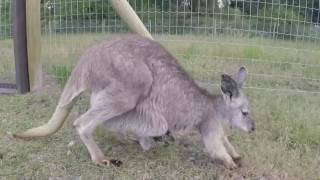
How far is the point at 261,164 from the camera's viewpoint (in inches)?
174

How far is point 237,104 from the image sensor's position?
4.45 m

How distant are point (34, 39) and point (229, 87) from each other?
245cm

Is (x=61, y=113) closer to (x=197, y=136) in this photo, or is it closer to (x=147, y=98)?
(x=147, y=98)

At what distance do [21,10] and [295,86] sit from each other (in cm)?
320

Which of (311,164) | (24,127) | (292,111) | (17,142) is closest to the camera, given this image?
(311,164)

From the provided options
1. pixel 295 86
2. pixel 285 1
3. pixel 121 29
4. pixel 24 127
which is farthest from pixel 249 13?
pixel 24 127

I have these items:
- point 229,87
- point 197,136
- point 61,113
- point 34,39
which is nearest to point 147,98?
point 229,87

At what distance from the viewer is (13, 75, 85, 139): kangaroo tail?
4523 millimetres

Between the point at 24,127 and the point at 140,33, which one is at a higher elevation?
the point at 140,33

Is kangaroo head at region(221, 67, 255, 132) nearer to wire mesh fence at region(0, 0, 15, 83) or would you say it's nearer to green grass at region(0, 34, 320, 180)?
green grass at region(0, 34, 320, 180)

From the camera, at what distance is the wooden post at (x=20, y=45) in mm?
5871

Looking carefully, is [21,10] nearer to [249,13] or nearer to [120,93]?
[120,93]

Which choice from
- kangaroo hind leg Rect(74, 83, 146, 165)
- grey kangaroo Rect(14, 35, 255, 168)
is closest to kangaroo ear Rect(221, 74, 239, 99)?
grey kangaroo Rect(14, 35, 255, 168)

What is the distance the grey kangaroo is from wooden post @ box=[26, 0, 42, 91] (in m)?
1.52
